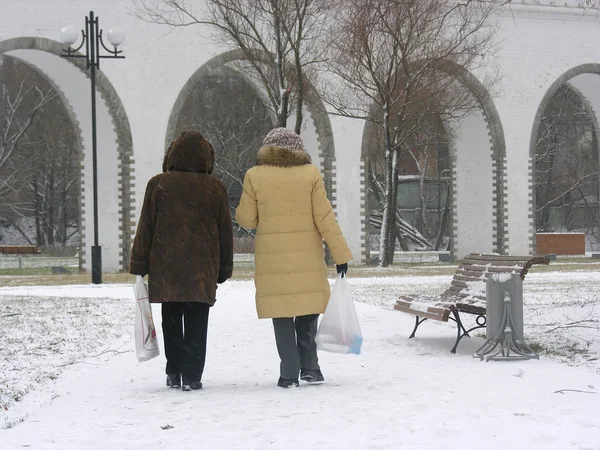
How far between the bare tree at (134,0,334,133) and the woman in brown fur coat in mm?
16095

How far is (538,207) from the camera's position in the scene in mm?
45938

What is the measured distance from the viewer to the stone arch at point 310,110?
84.3ft

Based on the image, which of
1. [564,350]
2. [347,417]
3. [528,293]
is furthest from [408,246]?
[347,417]

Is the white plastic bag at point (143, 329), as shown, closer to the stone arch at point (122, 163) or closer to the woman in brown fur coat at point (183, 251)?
the woman in brown fur coat at point (183, 251)

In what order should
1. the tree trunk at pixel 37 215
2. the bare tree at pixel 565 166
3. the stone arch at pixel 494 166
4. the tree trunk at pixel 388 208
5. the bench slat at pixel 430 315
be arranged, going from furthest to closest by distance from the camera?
1. the bare tree at pixel 565 166
2. the tree trunk at pixel 37 215
3. the stone arch at pixel 494 166
4. the tree trunk at pixel 388 208
5. the bench slat at pixel 430 315

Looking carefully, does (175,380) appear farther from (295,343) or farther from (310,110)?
(310,110)

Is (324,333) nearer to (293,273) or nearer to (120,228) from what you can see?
(293,273)

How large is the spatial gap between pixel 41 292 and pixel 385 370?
10798mm

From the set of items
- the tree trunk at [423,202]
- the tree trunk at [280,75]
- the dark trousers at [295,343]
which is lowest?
the dark trousers at [295,343]

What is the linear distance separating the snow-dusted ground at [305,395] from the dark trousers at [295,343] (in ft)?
0.58

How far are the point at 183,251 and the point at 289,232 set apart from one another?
0.73 meters

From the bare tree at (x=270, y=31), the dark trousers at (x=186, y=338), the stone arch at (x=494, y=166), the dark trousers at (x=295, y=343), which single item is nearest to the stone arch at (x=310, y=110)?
the bare tree at (x=270, y=31)

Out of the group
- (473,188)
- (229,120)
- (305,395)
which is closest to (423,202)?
(229,120)

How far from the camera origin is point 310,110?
26828 millimetres
